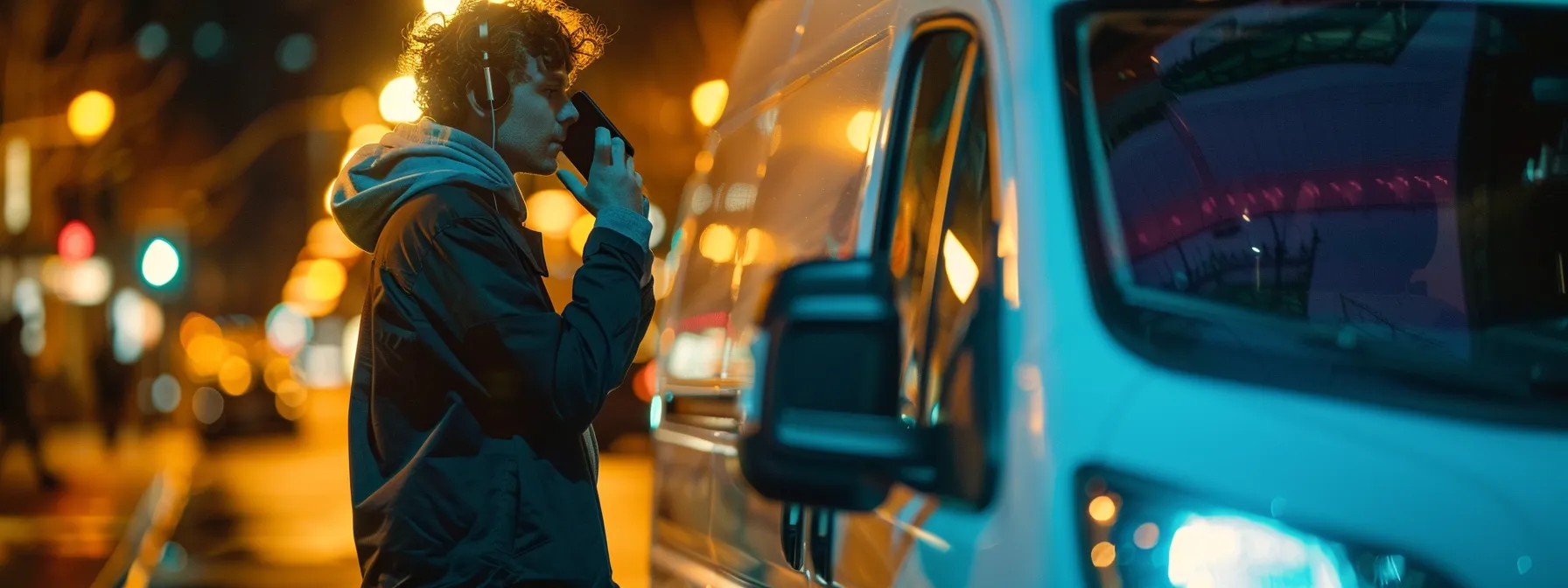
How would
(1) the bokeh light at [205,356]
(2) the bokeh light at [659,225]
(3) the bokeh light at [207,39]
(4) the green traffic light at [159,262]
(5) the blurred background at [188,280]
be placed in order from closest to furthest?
(5) the blurred background at [188,280] < (4) the green traffic light at [159,262] < (1) the bokeh light at [205,356] < (2) the bokeh light at [659,225] < (3) the bokeh light at [207,39]

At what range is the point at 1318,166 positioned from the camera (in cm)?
269

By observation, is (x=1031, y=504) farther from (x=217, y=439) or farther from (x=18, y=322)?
(x=217, y=439)

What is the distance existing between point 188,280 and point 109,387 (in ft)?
13.5

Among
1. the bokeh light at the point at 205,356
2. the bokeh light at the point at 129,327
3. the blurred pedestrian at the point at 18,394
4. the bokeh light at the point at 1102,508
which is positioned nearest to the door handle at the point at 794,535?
the bokeh light at the point at 1102,508

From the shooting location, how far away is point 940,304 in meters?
2.75

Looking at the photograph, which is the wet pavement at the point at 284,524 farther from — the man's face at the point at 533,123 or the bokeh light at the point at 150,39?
the bokeh light at the point at 150,39

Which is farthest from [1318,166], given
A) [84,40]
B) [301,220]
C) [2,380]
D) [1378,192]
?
[301,220]

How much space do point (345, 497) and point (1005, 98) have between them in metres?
15.4

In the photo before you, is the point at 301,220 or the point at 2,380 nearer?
the point at 2,380

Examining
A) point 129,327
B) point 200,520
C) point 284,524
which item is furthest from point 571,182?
point 129,327

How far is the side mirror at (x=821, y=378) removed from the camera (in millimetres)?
2221

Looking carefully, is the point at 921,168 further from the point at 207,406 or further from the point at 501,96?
the point at 207,406

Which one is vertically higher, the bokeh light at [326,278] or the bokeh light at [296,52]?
the bokeh light at [296,52]

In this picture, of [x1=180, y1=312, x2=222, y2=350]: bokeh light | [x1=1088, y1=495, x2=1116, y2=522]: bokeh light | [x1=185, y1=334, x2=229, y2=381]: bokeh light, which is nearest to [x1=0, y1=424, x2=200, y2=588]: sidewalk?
[x1=185, y1=334, x2=229, y2=381]: bokeh light
